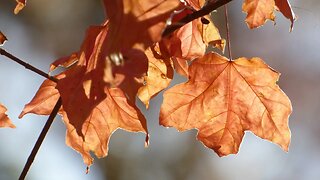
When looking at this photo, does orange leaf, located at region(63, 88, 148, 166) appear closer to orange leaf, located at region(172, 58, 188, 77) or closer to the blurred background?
orange leaf, located at region(172, 58, 188, 77)

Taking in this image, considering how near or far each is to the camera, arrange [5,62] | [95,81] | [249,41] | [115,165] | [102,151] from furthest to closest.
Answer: [115,165], [5,62], [249,41], [102,151], [95,81]

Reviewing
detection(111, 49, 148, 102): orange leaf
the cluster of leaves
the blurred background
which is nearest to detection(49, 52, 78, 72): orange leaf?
the cluster of leaves

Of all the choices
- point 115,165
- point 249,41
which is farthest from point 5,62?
point 249,41

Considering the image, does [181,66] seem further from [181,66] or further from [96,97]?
[96,97]

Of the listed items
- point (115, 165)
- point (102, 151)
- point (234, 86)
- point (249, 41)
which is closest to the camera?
point (102, 151)

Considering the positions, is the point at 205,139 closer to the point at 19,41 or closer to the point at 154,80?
the point at 154,80

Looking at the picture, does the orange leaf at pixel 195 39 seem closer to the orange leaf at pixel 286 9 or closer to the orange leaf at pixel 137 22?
the orange leaf at pixel 286 9

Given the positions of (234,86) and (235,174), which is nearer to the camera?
(234,86)
